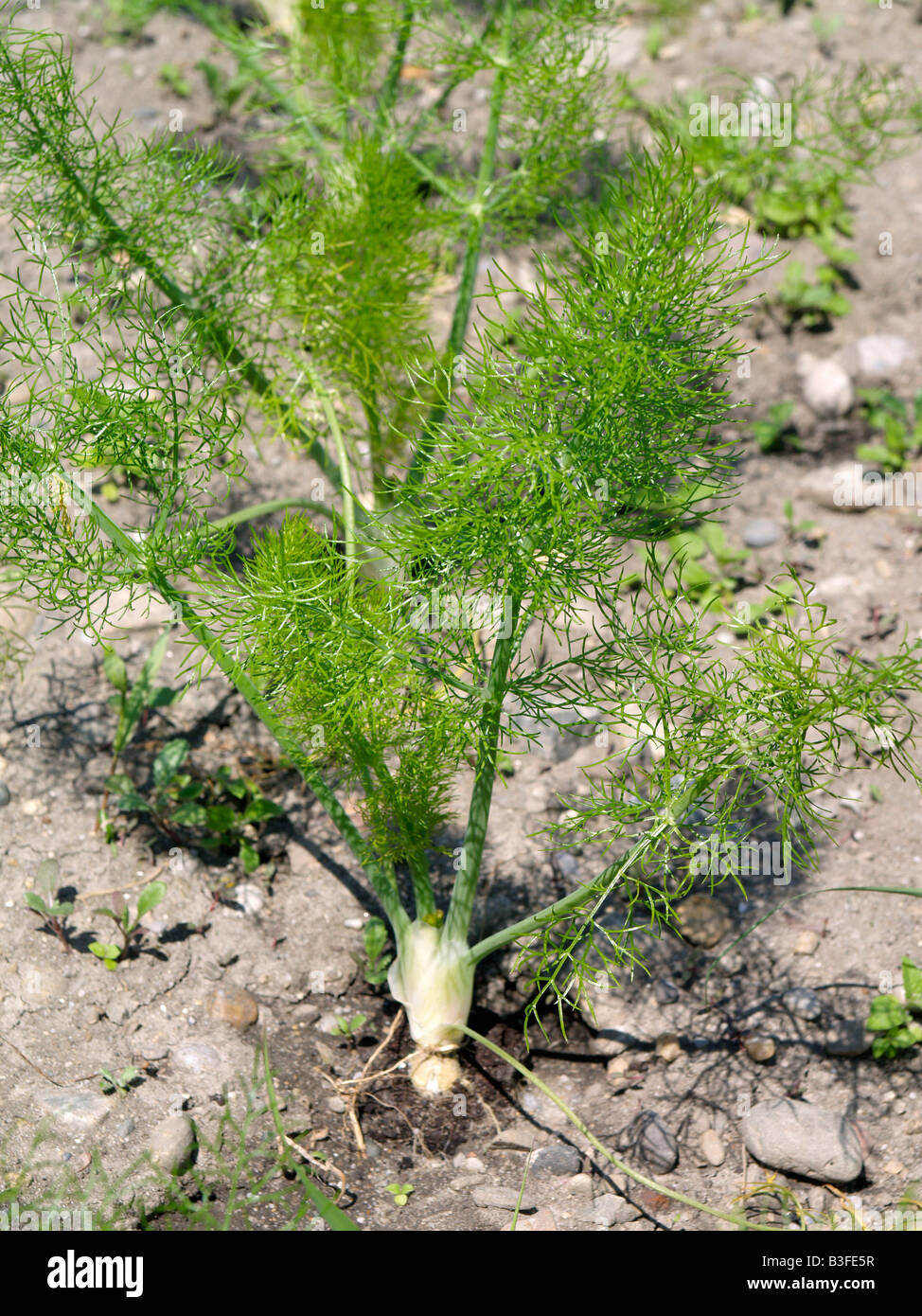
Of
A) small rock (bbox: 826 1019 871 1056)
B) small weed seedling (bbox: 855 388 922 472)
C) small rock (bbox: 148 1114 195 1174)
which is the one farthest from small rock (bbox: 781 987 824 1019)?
small weed seedling (bbox: 855 388 922 472)

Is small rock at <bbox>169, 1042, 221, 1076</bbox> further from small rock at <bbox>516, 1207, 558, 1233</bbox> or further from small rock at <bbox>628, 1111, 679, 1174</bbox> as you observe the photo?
small rock at <bbox>628, 1111, 679, 1174</bbox>

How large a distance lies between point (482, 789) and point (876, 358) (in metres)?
1.97

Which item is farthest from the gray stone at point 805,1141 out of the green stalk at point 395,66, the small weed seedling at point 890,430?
the green stalk at point 395,66

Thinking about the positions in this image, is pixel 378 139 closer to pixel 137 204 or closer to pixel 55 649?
pixel 137 204

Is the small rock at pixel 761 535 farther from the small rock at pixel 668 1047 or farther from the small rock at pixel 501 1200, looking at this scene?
the small rock at pixel 501 1200

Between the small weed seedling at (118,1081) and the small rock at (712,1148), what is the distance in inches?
39.2

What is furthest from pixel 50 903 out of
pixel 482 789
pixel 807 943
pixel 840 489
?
pixel 840 489

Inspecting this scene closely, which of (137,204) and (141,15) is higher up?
(141,15)

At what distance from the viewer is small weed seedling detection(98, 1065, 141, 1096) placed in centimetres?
193

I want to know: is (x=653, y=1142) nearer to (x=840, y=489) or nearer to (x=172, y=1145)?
(x=172, y=1145)

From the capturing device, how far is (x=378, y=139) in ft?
7.97

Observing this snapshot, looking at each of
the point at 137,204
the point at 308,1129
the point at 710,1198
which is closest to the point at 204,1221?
the point at 308,1129

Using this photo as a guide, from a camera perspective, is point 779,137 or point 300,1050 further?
point 779,137
